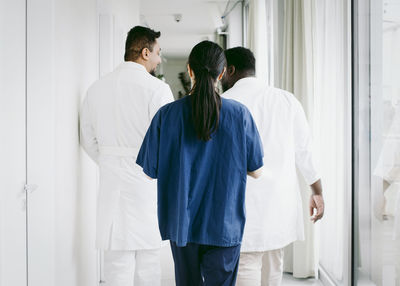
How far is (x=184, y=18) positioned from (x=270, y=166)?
5.74 metres

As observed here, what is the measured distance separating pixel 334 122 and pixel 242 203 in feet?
4.97

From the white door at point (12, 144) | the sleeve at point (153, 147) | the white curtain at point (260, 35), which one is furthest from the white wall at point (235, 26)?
the sleeve at point (153, 147)

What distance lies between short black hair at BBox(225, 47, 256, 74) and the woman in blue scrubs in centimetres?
53

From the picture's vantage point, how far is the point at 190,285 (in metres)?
1.59

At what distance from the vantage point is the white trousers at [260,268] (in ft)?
6.60

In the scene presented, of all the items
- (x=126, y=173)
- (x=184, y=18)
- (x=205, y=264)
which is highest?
(x=184, y=18)

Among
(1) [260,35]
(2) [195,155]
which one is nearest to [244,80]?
(2) [195,155]

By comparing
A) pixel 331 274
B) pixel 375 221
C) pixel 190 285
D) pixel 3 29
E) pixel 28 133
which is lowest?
pixel 331 274

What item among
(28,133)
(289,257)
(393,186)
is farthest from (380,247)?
(28,133)

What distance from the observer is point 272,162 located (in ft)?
6.59

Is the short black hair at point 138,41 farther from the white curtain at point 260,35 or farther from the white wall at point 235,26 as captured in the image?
the white wall at point 235,26

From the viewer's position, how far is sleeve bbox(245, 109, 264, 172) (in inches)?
61.8

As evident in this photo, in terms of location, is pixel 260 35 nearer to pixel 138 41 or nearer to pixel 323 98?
pixel 323 98

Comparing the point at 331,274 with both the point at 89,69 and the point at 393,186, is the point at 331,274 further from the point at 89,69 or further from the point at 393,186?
the point at 89,69
